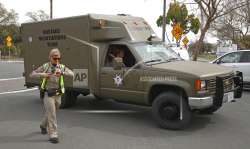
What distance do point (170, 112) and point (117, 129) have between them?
1142 millimetres

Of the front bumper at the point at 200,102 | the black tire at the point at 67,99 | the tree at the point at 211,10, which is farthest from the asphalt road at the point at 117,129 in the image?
the tree at the point at 211,10

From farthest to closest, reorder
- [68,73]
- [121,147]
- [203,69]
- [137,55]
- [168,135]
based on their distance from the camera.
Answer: [137,55], [203,69], [168,135], [68,73], [121,147]

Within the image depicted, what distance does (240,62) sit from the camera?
14711 millimetres

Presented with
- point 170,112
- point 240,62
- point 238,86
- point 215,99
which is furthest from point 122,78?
point 240,62

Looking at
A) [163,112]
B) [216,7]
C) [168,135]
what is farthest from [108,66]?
[216,7]

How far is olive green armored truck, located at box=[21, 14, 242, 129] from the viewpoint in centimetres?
809

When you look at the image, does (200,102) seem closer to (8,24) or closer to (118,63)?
(118,63)

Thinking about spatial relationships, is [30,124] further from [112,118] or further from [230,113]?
[230,113]

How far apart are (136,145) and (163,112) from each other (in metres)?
1.58

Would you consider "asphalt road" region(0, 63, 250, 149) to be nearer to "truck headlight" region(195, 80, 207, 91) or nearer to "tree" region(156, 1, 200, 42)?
"truck headlight" region(195, 80, 207, 91)

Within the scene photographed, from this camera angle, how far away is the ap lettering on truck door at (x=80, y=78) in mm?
9894

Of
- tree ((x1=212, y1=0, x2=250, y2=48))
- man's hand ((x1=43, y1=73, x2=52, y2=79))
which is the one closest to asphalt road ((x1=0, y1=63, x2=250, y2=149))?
man's hand ((x1=43, y1=73, x2=52, y2=79))

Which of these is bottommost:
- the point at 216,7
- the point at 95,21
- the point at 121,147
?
the point at 121,147

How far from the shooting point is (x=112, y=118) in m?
9.45
